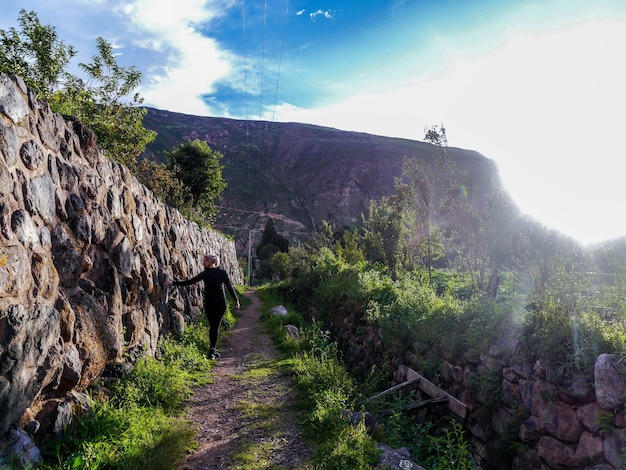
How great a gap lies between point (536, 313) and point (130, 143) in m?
8.37

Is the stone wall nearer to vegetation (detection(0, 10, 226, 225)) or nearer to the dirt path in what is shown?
the dirt path

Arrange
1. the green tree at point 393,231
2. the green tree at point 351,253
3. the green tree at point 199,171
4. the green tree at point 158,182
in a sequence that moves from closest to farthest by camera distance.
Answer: the green tree at point 158,182 → the green tree at point 393,231 → the green tree at point 351,253 → the green tree at point 199,171

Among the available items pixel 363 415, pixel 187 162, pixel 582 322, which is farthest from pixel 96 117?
pixel 187 162

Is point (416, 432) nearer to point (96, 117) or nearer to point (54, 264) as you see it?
point (54, 264)

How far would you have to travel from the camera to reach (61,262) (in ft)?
12.2

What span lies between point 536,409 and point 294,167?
9011 cm

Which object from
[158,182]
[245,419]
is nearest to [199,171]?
[158,182]

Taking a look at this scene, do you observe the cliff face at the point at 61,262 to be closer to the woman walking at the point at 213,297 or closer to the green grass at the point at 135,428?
the green grass at the point at 135,428

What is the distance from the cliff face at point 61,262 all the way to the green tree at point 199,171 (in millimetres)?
14286

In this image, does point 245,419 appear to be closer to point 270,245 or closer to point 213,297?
point 213,297

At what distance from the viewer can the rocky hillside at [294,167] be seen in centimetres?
6831

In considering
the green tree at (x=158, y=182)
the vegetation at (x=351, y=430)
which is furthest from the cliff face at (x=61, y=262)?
the green tree at (x=158, y=182)

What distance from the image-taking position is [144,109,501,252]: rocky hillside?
224 ft

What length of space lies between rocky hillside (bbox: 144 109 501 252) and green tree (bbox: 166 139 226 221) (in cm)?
3589
